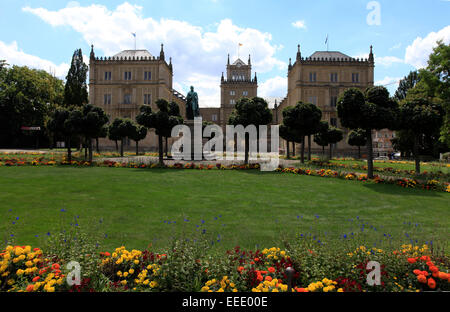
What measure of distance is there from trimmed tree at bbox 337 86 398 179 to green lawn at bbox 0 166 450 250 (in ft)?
14.1

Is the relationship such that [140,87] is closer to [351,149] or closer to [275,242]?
[351,149]

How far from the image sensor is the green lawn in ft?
22.7

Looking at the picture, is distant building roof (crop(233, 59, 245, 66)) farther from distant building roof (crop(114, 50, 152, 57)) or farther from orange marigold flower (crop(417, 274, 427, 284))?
orange marigold flower (crop(417, 274, 427, 284))

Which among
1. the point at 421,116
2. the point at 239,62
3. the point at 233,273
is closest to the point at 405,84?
the point at 421,116

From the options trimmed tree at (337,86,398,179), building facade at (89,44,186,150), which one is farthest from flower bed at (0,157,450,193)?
building facade at (89,44,186,150)

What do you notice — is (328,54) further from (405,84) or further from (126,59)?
(126,59)

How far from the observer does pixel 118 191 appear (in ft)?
38.0

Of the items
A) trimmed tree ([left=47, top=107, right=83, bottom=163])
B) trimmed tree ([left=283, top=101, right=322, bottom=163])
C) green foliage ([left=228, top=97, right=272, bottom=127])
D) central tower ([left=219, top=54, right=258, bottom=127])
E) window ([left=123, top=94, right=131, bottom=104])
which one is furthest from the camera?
central tower ([left=219, top=54, right=258, bottom=127])

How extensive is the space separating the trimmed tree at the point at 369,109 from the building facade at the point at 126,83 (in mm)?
45255

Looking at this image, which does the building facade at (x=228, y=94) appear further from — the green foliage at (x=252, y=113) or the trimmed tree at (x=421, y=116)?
the trimmed tree at (x=421, y=116)

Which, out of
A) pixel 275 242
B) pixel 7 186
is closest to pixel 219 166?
pixel 7 186

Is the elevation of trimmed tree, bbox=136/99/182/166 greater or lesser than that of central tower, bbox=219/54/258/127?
lesser

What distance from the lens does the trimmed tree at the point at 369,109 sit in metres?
16.6

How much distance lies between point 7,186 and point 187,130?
639 inches
